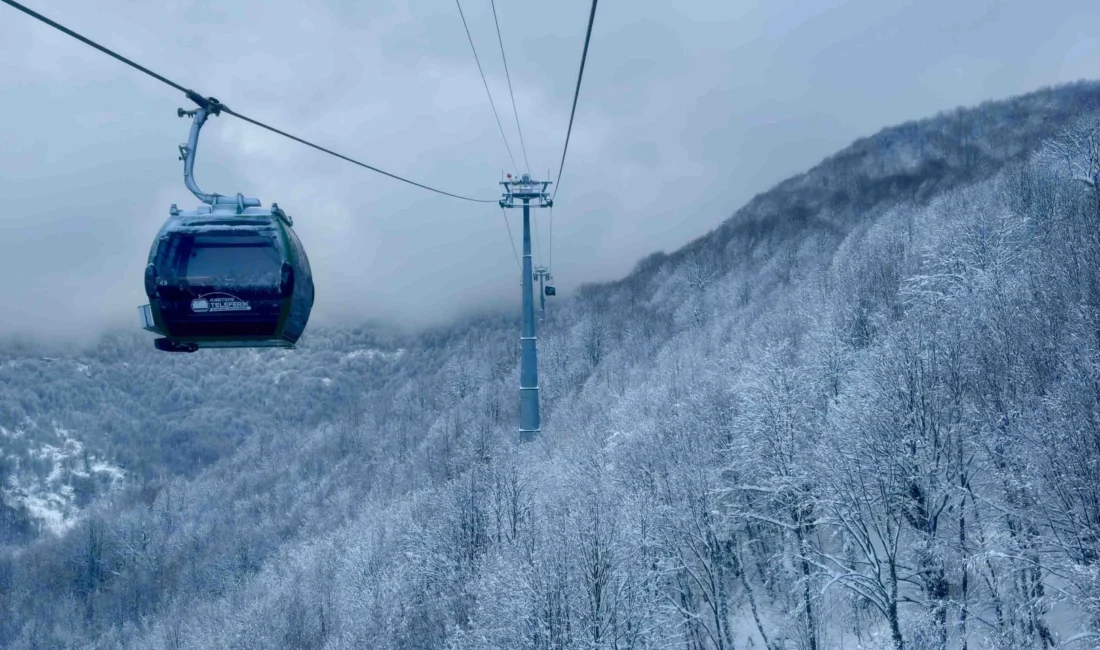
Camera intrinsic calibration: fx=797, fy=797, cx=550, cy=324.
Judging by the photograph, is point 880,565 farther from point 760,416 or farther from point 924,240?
point 924,240

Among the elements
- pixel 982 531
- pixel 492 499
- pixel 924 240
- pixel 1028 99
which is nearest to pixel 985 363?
pixel 982 531

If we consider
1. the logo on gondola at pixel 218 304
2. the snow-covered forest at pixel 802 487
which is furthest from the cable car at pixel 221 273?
the snow-covered forest at pixel 802 487

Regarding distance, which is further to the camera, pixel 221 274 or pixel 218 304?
pixel 218 304

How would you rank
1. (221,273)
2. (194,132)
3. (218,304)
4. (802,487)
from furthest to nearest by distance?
(802,487) → (218,304) → (221,273) → (194,132)

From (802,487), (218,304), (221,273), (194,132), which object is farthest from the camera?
(802,487)

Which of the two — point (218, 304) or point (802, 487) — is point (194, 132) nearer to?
point (218, 304)

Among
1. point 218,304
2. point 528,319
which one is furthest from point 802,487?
point 218,304

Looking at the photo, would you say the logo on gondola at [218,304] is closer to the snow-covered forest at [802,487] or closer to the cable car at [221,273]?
the cable car at [221,273]
